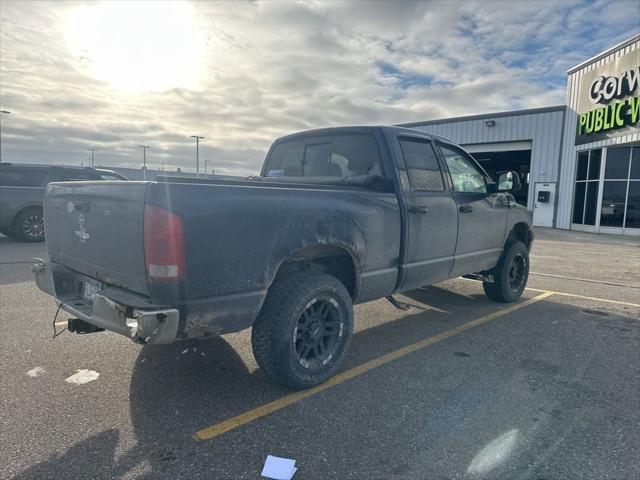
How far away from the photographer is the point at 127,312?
107 inches

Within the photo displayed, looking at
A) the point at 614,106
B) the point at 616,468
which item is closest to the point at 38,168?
the point at 616,468

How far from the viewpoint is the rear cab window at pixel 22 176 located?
34.8ft

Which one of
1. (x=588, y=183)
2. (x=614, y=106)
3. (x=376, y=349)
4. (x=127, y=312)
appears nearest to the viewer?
(x=127, y=312)

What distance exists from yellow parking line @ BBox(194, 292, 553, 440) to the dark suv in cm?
1023

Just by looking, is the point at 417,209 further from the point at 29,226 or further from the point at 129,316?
the point at 29,226

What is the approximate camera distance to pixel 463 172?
16.8 feet

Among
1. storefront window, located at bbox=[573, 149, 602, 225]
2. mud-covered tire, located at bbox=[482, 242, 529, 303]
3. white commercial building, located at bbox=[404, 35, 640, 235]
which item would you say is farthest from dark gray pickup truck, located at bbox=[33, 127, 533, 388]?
storefront window, located at bbox=[573, 149, 602, 225]

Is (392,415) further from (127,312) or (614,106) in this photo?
(614,106)

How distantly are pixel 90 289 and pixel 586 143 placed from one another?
2165 centimetres

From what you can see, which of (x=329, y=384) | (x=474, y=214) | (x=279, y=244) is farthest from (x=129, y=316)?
(x=474, y=214)

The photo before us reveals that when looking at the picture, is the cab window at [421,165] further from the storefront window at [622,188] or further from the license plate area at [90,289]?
the storefront window at [622,188]

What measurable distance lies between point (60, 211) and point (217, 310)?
1.68 metres

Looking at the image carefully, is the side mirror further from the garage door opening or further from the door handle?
the garage door opening

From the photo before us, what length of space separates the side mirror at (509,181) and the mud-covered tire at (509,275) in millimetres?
927
